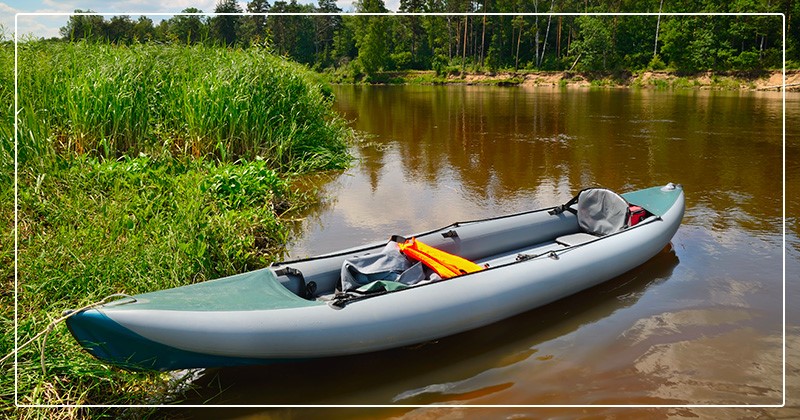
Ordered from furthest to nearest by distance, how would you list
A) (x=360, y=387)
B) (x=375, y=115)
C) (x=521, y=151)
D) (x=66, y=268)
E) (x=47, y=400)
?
(x=375, y=115) < (x=521, y=151) < (x=66, y=268) < (x=360, y=387) < (x=47, y=400)

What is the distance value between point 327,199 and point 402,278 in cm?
336

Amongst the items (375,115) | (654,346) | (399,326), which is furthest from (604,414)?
(375,115)

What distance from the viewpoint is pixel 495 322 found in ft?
12.8

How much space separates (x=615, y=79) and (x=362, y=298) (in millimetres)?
29821

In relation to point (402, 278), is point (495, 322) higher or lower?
lower

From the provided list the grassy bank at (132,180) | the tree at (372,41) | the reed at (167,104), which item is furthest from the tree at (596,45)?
the reed at (167,104)

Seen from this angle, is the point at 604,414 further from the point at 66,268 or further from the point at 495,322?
the point at 66,268

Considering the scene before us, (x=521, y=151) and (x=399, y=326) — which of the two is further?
(x=521, y=151)

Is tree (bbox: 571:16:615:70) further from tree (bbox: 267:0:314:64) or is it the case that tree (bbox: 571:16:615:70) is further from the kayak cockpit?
the kayak cockpit

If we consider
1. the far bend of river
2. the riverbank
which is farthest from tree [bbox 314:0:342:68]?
the far bend of river

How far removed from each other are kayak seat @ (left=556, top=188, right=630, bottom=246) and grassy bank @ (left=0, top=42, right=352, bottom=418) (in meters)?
2.74

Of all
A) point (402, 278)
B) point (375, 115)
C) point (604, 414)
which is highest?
point (375, 115)

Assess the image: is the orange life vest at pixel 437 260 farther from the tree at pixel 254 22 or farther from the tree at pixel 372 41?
the tree at pixel 372 41

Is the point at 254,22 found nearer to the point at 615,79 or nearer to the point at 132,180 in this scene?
the point at 615,79
